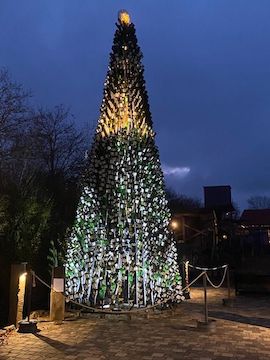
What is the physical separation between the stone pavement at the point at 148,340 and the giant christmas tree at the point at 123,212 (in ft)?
2.31

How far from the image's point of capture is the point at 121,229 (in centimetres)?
852

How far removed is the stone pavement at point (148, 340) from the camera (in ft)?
18.4

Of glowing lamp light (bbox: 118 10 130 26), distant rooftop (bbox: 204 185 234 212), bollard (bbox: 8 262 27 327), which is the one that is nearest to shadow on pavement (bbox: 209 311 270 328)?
bollard (bbox: 8 262 27 327)

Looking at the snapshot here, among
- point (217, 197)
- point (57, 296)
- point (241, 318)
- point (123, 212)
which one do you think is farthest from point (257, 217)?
point (57, 296)

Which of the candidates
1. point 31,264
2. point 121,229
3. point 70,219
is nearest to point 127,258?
point 121,229

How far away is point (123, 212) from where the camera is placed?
8.66m

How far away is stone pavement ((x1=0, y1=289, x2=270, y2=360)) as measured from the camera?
5609 millimetres

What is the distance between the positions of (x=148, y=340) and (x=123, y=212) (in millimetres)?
2986

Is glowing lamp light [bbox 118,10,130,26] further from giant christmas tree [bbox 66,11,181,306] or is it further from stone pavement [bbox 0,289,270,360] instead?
stone pavement [bbox 0,289,270,360]

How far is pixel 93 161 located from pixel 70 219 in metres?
5.39

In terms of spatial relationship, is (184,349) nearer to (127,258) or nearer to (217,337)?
(217,337)

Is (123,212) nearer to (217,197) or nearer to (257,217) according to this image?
(217,197)

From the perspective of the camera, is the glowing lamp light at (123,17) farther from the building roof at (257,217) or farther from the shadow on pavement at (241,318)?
the building roof at (257,217)

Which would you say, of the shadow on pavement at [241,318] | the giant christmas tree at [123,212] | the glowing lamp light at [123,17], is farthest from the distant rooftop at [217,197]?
the glowing lamp light at [123,17]
